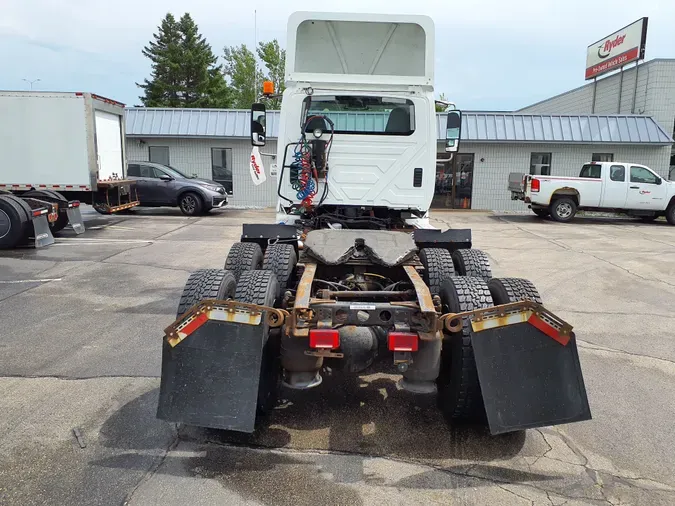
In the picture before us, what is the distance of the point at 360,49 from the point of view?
568 cm

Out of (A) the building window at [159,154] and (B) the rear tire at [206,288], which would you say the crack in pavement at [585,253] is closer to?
(B) the rear tire at [206,288]

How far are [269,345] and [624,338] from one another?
4.23 metres

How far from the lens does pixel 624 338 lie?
5.67 meters

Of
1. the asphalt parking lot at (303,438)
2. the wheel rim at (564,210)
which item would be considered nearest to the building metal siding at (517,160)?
the wheel rim at (564,210)

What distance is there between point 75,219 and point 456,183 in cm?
1358

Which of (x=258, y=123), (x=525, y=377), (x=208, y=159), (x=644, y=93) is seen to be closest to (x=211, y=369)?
(x=525, y=377)

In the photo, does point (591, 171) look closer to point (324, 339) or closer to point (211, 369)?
point (324, 339)

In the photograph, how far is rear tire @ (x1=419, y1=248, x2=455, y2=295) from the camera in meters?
4.40

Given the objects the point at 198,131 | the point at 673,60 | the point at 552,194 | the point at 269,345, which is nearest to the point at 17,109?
the point at 198,131

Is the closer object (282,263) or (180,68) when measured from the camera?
(282,263)

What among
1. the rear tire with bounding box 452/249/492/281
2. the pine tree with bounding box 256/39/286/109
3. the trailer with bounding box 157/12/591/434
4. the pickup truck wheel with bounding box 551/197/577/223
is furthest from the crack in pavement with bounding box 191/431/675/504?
the pine tree with bounding box 256/39/286/109

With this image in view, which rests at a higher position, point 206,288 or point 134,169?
point 134,169

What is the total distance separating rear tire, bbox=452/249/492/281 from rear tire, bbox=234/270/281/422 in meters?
1.91

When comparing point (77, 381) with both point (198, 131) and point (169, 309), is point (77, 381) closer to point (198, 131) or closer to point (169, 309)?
point (169, 309)
